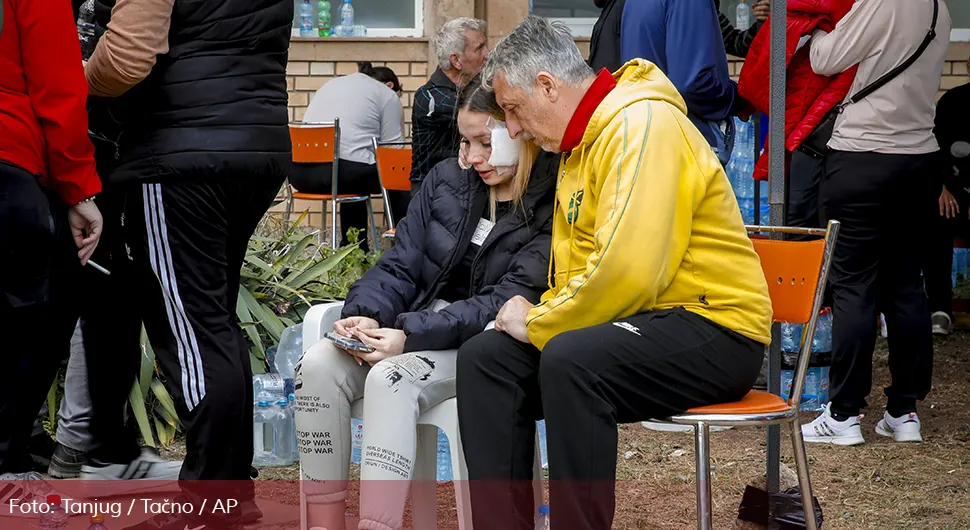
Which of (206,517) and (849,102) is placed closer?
(206,517)

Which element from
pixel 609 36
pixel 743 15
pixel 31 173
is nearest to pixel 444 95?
pixel 609 36

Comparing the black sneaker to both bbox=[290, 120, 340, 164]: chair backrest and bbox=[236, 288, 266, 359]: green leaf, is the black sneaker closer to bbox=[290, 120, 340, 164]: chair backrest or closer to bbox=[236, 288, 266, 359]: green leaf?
bbox=[236, 288, 266, 359]: green leaf

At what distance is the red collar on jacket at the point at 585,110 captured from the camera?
2.75 meters

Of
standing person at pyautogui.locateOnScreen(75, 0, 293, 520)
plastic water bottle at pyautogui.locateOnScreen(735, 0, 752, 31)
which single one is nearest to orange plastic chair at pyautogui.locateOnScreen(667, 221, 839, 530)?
standing person at pyautogui.locateOnScreen(75, 0, 293, 520)

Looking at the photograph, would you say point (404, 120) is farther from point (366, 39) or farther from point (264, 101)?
point (264, 101)

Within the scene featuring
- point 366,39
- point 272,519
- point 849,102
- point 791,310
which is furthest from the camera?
point 366,39

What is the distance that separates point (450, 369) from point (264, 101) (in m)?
0.86

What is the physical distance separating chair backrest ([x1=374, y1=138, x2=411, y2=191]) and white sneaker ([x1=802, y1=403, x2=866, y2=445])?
323cm

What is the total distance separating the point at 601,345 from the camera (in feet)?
8.39

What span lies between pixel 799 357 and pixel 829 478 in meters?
1.31

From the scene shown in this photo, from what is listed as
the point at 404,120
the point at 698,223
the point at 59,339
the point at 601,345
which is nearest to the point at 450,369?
the point at 601,345

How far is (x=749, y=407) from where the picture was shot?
265 centimetres

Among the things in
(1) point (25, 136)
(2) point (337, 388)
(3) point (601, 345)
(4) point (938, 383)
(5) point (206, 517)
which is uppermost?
(1) point (25, 136)

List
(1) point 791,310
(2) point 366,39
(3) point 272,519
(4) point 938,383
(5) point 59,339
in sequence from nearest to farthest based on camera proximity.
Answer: (1) point 791,310 → (5) point 59,339 → (3) point 272,519 → (4) point 938,383 → (2) point 366,39
